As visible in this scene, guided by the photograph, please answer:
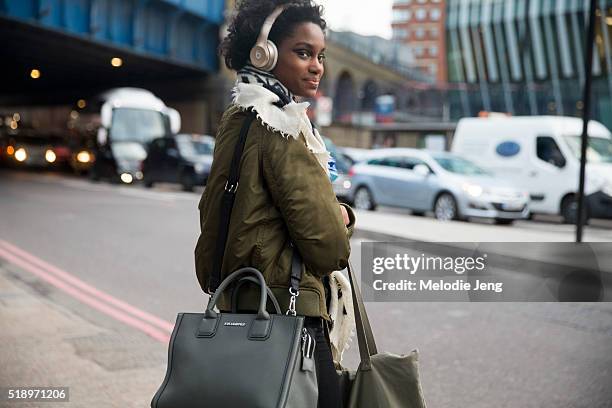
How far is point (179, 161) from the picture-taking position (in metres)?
21.7

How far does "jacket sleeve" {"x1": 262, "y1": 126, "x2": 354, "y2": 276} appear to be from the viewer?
1.89 meters

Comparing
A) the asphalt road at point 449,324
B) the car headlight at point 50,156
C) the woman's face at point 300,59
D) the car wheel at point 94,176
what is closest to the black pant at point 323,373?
the woman's face at point 300,59

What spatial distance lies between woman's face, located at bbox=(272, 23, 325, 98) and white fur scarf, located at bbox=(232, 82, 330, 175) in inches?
3.6

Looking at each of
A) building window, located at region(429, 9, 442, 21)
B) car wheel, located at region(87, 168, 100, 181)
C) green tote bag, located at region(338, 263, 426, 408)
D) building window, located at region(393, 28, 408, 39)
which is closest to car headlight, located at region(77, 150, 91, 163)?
car wheel, located at region(87, 168, 100, 181)

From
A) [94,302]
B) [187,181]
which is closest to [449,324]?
[94,302]

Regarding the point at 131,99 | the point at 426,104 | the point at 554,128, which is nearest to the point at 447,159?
the point at 554,128

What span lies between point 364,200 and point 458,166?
7.80 feet

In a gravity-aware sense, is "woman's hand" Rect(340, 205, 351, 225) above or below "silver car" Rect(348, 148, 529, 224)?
above

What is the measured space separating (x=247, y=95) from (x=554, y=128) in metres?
14.7

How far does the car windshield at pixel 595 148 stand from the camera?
596 inches

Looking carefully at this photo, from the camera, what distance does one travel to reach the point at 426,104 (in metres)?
44.7

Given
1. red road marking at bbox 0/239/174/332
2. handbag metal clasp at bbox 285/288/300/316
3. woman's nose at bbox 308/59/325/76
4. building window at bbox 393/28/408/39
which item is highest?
building window at bbox 393/28/408/39

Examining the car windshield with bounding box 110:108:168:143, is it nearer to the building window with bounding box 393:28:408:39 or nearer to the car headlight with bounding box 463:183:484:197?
the car headlight with bounding box 463:183:484:197

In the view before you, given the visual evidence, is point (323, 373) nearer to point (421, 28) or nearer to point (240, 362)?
point (240, 362)
